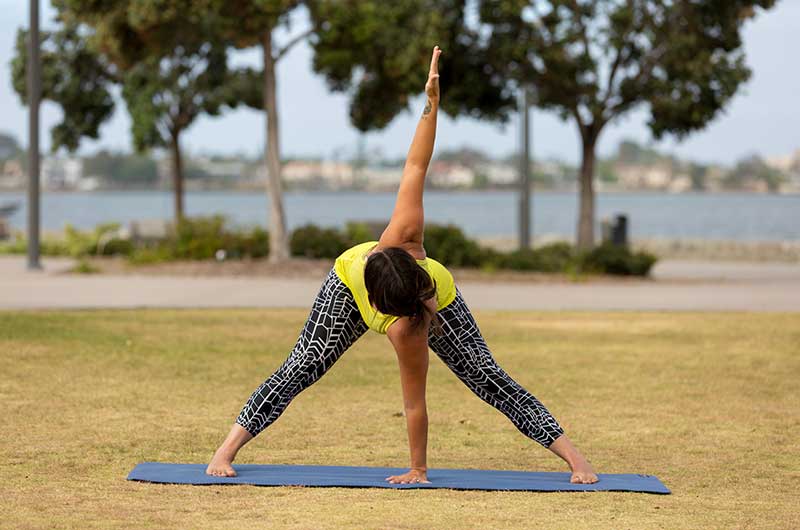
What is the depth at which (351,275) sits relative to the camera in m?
6.82

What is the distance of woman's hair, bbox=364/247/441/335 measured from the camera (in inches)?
255

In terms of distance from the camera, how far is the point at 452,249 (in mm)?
24766

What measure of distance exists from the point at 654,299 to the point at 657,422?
9.68 m

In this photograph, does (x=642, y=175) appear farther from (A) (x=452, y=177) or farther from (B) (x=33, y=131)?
(B) (x=33, y=131)

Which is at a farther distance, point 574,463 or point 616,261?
point 616,261

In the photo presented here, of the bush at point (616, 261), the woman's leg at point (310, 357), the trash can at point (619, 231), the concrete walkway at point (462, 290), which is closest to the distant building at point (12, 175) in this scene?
the trash can at point (619, 231)

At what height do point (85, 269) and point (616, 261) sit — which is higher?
point (616, 261)

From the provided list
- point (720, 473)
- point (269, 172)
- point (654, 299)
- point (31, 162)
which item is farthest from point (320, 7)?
point (720, 473)

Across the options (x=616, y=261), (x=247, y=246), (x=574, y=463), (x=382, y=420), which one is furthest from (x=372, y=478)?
(x=247, y=246)

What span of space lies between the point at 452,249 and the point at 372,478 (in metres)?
17.6

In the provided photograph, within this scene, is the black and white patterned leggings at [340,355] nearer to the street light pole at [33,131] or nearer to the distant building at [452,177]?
the street light pole at [33,131]

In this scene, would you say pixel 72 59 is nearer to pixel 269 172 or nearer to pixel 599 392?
pixel 269 172

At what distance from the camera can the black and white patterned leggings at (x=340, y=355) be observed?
6965mm

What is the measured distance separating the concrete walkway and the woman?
10.3 meters
